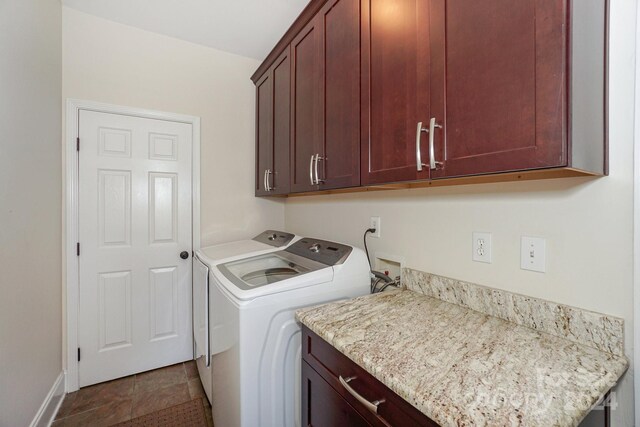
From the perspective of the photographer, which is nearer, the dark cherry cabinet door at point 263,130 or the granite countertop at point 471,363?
the granite countertop at point 471,363

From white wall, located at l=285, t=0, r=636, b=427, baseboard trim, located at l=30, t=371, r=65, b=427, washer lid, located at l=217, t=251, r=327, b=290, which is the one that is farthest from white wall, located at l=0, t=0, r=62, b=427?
white wall, located at l=285, t=0, r=636, b=427

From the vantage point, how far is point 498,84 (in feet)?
2.59

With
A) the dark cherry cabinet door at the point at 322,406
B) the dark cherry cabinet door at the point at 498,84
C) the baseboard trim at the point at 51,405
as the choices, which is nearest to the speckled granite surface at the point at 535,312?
the dark cherry cabinet door at the point at 498,84

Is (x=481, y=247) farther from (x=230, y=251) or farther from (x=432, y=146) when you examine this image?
(x=230, y=251)

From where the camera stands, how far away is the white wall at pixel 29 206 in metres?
1.28

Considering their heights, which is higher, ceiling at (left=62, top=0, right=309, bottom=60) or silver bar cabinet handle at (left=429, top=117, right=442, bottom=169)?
ceiling at (left=62, top=0, right=309, bottom=60)

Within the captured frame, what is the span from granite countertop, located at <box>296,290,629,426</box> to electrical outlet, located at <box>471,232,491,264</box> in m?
0.21

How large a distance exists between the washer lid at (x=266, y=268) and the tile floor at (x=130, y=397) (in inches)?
38.4

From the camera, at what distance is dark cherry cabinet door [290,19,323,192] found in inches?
60.9

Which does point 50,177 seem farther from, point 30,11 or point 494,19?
point 494,19

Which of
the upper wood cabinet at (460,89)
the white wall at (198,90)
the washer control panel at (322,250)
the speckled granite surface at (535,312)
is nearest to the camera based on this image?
the upper wood cabinet at (460,89)

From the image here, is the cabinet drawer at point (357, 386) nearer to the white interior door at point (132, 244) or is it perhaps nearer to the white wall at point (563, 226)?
the white wall at point (563, 226)

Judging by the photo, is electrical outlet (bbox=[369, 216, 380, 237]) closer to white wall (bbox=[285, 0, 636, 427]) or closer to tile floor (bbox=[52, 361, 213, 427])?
white wall (bbox=[285, 0, 636, 427])

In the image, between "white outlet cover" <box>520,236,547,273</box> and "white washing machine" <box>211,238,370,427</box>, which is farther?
"white washing machine" <box>211,238,370,427</box>
